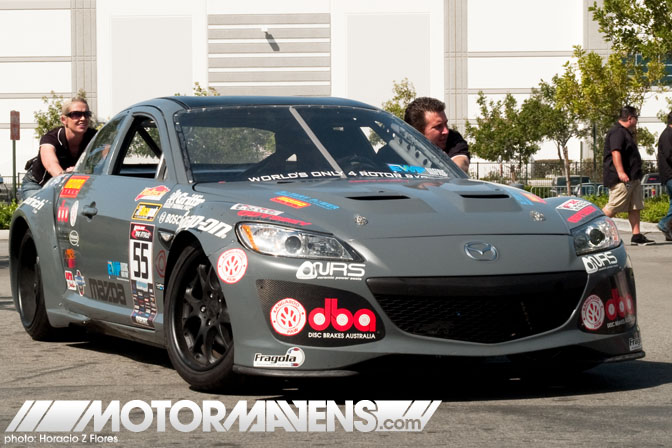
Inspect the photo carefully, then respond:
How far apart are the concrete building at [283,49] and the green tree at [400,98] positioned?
6.32ft

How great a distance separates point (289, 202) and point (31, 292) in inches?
119

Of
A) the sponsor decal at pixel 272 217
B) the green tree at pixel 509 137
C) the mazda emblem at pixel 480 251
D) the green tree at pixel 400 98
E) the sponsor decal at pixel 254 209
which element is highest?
the green tree at pixel 400 98

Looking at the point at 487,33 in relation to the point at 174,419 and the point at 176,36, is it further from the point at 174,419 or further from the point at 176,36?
the point at 174,419

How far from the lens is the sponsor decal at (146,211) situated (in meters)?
6.20

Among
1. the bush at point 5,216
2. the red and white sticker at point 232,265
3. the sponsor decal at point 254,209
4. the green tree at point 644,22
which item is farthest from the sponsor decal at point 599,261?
the green tree at point 644,22

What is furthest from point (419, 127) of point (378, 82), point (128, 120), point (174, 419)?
point (378, 82)

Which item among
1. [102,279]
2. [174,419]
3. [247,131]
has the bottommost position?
[174,419]

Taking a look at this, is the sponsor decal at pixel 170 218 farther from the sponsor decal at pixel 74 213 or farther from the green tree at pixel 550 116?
the green tree at pixel 550 116

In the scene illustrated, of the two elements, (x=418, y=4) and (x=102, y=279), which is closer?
(x=102, y=279)

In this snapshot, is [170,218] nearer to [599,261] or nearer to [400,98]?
[599,261]

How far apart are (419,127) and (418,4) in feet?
199

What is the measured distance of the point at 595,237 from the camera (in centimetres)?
570

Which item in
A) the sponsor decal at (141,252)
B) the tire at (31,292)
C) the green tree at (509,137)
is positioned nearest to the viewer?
the sponsor decal at (141,252)

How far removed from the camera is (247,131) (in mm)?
6676
